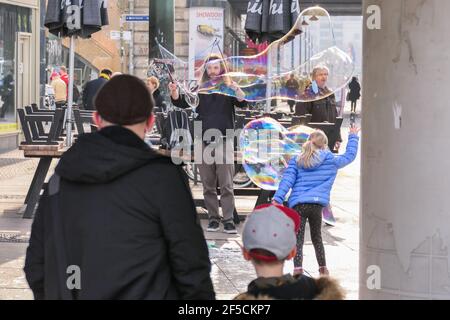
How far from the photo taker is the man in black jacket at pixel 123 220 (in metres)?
3.30

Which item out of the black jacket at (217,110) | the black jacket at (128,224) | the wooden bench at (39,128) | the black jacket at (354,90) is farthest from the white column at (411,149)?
the black jacket at (354,90)

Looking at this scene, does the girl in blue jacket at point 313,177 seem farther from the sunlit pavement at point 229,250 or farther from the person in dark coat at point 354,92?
the person in dark coat at point 354,92

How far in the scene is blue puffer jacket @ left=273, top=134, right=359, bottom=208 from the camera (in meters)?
7.60

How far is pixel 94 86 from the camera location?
58.0ft

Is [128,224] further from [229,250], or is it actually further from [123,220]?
[229,250]

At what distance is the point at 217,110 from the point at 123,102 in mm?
6625

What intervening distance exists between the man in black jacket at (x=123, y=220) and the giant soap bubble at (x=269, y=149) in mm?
5876

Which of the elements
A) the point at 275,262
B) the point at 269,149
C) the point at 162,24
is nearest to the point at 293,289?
the point at 275,262

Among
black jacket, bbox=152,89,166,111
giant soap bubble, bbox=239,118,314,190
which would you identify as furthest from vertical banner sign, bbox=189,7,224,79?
giant soap bubble, bbox=239,118,314,190

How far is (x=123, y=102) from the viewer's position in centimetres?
343

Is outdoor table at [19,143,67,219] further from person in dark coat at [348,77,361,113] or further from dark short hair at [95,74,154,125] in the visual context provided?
person in dark coat at [348,77,361,113]

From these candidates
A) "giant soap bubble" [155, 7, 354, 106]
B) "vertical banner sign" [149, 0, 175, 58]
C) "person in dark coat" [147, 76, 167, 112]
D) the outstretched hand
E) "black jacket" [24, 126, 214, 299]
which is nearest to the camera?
"black jacket" [24, 126, 214, 299]
